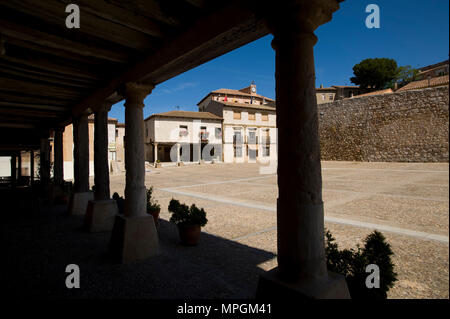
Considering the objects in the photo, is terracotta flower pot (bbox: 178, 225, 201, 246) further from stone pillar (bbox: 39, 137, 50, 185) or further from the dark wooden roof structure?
stone pillar (bbox: 39, 137, 50, 185)

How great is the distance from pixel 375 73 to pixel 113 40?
155 ft

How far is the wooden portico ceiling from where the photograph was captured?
2.26 metres

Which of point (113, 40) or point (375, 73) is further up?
point (375, 73)

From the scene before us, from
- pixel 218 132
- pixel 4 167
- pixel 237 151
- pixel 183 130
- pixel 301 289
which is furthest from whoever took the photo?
pixel 237 151

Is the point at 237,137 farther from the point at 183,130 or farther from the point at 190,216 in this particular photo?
the point at 190,216

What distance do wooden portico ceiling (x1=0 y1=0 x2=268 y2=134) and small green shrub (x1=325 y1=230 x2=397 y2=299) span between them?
227 centimetres

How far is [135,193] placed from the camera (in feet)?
12.5

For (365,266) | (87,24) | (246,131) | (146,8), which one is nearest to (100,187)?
(87,24)

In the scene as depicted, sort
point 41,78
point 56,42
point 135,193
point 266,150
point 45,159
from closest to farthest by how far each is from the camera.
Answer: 1. point 56,42
2. point 135,193
3. point 41,78
4. point 45,159
5. point 266,150

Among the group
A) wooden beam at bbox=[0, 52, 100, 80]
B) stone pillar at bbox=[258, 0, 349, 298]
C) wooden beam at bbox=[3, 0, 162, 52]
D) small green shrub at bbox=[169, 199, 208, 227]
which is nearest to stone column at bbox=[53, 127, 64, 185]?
wooden beam at bbox=[0, 52, 100, 80]

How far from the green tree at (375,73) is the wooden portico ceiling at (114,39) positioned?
46141 mm

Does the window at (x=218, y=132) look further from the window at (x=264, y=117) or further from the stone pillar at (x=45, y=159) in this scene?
the stone pillar at (x=45, y=159)

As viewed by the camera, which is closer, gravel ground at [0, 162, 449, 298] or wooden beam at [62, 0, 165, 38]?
wooden beam at [62, 0, 165, 38]
